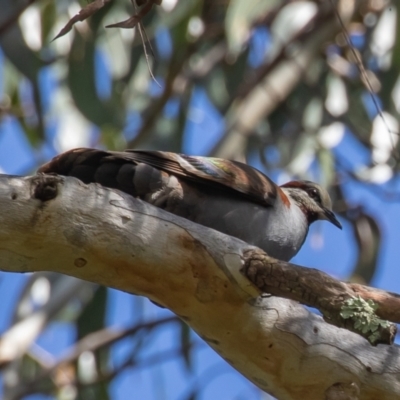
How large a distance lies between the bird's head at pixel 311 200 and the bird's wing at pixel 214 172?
0.73 metres

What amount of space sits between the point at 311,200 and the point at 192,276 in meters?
2.03

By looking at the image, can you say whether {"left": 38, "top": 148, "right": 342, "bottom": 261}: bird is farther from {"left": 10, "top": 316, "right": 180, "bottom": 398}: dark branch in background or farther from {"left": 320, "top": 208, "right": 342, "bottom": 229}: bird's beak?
{"left": 10, "top": 316, "right": 180, "bottom": 398}: dark branch in background

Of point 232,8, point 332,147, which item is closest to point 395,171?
point 332,147

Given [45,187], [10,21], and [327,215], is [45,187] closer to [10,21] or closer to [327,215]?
[327,215]

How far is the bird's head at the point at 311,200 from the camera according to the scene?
5070 millimetres

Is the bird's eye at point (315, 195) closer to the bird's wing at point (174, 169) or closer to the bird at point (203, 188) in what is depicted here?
the bird at point (203, 188)

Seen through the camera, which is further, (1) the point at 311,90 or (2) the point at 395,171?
(1) the point at 311,90

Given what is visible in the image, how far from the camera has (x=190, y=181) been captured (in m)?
4.05

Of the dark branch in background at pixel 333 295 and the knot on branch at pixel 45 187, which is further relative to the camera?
the dark branch in background at pixel 333 295

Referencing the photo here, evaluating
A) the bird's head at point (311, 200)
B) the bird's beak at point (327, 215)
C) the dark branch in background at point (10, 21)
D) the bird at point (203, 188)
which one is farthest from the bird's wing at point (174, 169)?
the dark branch in background at point (10, 21)

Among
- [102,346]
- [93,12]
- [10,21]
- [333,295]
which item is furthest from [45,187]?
[102,346]

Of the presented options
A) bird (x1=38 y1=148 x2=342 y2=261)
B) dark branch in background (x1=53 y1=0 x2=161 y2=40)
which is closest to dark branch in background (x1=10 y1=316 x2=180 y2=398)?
bird (x1=38 y1=148 x2=342 y2=261)

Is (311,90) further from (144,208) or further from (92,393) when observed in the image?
(144,208)

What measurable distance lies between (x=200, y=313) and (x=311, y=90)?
4.79 meters
